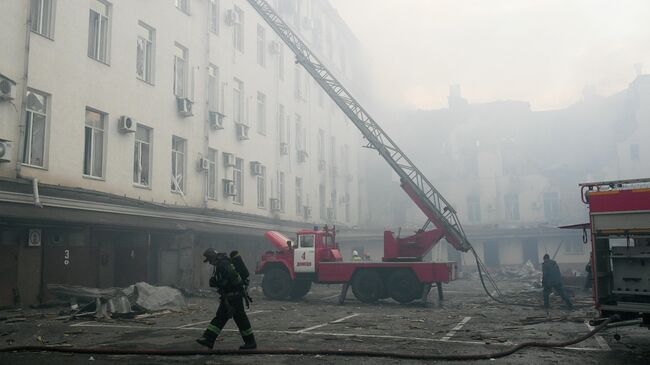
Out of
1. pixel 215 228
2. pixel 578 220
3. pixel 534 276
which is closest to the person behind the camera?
pixel 215 228

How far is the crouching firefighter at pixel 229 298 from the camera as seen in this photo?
870 centimetres

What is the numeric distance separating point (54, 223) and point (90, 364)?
8.50m

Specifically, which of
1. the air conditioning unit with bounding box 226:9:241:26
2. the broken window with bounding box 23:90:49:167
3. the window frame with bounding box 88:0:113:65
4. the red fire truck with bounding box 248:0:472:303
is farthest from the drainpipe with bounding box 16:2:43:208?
the air conditioning unit with bounding box 226:9:241:26

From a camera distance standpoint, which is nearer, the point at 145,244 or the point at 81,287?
the point at 81,287

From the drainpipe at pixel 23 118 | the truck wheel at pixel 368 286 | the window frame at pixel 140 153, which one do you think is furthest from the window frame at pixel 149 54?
the truck wheel at pixel 368 286

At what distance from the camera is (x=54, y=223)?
49.6 feet

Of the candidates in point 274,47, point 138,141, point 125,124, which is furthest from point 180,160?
point 274,47

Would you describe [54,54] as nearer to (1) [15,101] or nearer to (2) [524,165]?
(1) [15,101]

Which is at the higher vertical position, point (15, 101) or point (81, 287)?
point (15, 101)

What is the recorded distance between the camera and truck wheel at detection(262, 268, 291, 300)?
19180 millimetres

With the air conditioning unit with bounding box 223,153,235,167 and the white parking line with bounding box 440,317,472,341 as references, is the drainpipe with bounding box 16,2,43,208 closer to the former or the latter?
the air conditioning unit with bounding box 223,153,235,167

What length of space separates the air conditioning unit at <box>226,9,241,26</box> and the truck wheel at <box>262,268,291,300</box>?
12119mm

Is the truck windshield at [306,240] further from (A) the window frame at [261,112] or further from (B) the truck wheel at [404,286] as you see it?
(A) the window frame at [261,112]

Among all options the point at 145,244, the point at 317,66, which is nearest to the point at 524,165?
the point at 317,66
